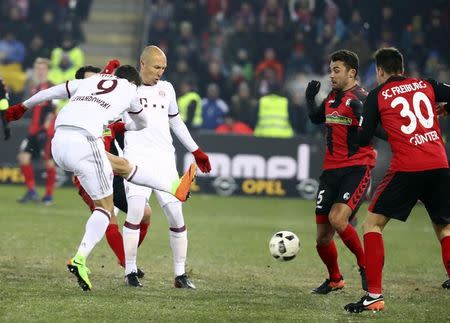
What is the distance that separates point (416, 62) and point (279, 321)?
57.0ft

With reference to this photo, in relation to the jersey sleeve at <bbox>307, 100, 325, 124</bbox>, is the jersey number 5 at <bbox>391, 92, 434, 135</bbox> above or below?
above

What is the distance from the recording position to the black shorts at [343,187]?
1009cm

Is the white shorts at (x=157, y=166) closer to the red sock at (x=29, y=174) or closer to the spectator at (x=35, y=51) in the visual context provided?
the red sock at (x=29, y=174)

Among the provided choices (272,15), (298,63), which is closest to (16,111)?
(298,63)

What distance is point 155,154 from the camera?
1034 cm

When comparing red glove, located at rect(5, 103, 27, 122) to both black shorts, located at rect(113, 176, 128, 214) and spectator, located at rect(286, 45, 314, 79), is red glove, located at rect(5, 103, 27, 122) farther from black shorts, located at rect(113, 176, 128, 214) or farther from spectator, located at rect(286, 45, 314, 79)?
spectator, located at rect(286, 45, 314, 79)

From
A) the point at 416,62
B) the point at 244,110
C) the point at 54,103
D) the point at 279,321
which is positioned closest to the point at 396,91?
the point at 279,321

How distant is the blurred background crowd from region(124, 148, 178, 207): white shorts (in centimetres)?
1348

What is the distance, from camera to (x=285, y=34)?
25453mm

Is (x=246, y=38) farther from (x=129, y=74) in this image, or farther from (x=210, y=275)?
(x=129, y=74)

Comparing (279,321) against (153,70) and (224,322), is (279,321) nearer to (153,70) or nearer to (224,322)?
(224,322)

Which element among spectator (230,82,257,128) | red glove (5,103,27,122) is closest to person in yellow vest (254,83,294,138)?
spectator (230,82,257,128)

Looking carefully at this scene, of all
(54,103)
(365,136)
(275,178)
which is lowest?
(275,178)

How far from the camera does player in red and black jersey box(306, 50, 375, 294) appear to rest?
1009 cm
